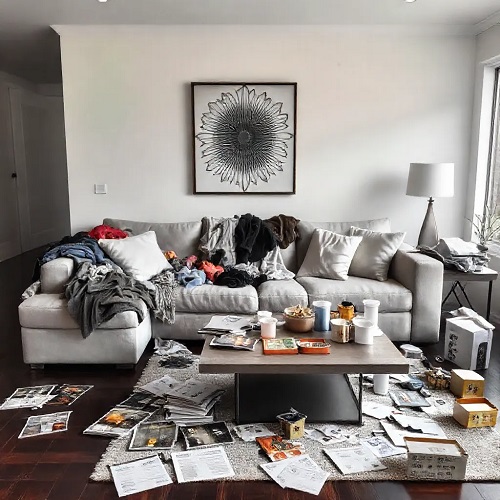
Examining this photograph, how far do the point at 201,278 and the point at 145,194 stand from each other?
1270mm

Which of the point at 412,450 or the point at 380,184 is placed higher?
the point at 380,184

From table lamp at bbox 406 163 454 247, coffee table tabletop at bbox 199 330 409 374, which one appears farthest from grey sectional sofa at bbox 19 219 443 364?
coffee table tabletop at bbox 199 330 409 374

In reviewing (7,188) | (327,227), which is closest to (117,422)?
(327,227)

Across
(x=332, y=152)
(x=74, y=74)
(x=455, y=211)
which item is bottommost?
(x=455, y=211)

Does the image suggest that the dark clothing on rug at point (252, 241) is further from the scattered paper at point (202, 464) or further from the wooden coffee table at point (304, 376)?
the scattered paper at point (202, 464)

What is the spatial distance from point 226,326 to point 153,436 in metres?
0.71

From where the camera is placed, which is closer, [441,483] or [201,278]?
[441,483]

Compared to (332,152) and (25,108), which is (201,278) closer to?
(332,152)

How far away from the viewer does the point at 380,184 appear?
15.1ft

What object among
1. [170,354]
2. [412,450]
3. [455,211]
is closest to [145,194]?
[170,354]

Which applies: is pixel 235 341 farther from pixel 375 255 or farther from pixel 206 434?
pixel 375 255

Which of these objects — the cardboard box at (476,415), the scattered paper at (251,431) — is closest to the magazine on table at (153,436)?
the scattered paper at (251,431)

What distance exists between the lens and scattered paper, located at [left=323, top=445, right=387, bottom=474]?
2154mm

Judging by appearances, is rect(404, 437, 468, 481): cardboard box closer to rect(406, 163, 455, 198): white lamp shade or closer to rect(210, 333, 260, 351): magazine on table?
rect(210, 333, 260, 351): magazine on table
